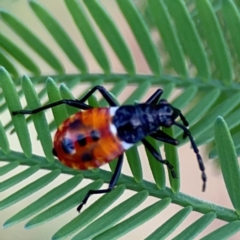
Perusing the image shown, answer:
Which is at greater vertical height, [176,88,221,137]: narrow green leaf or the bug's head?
the bug's head

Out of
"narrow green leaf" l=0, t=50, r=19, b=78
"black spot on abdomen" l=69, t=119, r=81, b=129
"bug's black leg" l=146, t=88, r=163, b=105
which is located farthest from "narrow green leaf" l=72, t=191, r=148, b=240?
"narrow green leaf" l=0, t=50, r=19, b=78

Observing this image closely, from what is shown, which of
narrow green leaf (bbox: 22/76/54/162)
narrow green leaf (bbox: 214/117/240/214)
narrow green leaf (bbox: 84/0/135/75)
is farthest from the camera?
narrow green leaf (bbox: 84/0/135/75)

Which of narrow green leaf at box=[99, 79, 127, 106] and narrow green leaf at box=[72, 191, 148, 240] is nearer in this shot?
narrow green leaf at box=[72, 191, 148, 240]

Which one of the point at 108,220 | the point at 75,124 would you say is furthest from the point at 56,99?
the point at 108,220

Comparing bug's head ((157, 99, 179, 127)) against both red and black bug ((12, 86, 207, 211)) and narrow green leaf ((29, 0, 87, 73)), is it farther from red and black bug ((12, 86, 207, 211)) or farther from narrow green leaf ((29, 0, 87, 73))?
narrow green leaf ((29, 0, 87, 73))

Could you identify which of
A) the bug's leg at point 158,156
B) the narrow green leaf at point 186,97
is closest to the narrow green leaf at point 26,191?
the bug's leg at point 158,156

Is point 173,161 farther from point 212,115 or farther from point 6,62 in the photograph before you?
point 6,62

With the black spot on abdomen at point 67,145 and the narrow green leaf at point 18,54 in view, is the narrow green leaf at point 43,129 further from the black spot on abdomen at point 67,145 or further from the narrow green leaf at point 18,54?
the narrow green leaf at point 18,54
